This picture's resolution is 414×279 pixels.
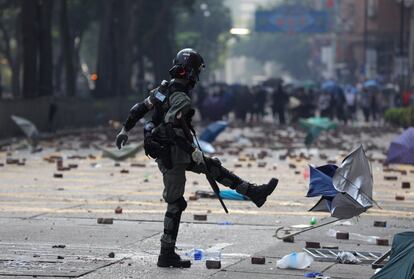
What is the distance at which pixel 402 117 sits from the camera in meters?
47.2

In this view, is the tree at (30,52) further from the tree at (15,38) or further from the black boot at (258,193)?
the black boot at (258,193)

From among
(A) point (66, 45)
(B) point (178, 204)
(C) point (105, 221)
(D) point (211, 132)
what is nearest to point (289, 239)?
(B) point (178, 204)

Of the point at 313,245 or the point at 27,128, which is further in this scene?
the point at 27,128

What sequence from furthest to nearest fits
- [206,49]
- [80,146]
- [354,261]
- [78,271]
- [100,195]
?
[206,49], [80,146], [100,195], [354,261], [78,271]

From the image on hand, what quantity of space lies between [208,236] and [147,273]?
2.64 m

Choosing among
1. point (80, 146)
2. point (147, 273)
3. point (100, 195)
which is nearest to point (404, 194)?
point (100, 195)

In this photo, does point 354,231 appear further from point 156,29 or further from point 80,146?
point 156,29

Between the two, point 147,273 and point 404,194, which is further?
point 404,194

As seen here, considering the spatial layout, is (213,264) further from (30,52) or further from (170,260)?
(30,52)

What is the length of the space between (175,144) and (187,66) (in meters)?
0.69

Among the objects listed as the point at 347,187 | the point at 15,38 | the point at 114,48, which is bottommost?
the point at 347,187

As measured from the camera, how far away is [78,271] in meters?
10.5

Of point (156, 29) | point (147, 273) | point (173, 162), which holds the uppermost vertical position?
point (156, 29)

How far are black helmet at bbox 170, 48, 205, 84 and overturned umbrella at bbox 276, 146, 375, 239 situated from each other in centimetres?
143
